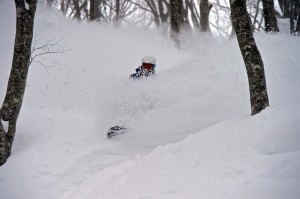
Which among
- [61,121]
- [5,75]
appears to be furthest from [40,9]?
[61,121]

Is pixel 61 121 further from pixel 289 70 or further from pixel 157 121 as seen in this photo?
pixel 289 70

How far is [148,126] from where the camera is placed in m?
6.55

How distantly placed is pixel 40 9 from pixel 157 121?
30.9 feet

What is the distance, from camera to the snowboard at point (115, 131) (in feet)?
20.1

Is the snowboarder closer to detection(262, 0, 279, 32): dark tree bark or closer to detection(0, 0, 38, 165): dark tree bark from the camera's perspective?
detection(0, 0, 38, 165): dark tree bark

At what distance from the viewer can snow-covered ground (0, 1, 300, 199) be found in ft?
10.9

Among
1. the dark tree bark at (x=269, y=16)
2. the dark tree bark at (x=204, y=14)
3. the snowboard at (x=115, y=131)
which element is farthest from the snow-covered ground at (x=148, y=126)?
the dark tree bark at (x=204, y=14)

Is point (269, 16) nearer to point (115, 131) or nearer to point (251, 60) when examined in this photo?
point (251, 60)

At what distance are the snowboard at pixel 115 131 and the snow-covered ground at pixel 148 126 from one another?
5.7 inches

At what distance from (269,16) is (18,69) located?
10275 mm

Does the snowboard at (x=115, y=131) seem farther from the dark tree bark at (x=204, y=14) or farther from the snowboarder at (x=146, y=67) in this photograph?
the dark tree bark at (x=204, y=14)

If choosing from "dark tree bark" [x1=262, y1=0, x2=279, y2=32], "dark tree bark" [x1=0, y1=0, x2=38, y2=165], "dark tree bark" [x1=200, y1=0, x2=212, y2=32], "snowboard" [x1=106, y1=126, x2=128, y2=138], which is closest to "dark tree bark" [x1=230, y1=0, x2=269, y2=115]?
"snowboard" [x1=106, y1=126, x2=128, y2=138]

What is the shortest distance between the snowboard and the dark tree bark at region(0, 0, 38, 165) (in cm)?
195

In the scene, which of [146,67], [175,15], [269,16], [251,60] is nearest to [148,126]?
[146,67]
